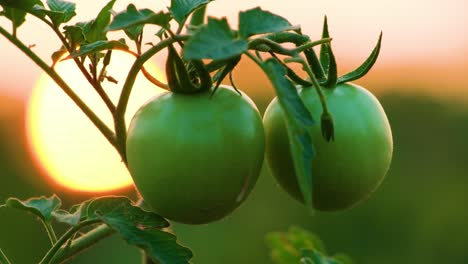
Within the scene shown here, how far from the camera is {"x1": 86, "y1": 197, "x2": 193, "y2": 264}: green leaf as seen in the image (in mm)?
1207

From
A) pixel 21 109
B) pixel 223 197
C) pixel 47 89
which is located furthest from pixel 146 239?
pixel 21 109

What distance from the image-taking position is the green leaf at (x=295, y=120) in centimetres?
103

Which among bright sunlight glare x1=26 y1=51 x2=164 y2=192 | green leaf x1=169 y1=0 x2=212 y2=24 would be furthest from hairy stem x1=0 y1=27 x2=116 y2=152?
bright sunlight glare x1=26 y1=51 x2=164 y2=192

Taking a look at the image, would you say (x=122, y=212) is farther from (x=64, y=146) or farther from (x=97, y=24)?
(x=64, y=146)

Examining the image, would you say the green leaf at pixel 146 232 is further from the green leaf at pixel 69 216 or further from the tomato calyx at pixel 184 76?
the tomato calyx at pixel 184 76

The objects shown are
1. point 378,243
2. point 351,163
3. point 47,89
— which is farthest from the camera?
point 47,89

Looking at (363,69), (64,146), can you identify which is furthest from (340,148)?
(64,146)

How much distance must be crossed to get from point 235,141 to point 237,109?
43 mm

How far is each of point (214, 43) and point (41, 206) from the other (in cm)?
53

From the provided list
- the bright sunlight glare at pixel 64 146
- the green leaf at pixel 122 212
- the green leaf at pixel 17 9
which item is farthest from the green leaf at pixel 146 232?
the bright sunlight glare at pixel 64 146

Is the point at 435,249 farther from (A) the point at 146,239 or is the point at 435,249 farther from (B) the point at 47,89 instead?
(A) the point at 146,239

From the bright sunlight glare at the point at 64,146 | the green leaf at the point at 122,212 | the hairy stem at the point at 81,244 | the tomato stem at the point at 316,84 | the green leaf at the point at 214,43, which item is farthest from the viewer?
the bright sunlight glare at the point at 64,146

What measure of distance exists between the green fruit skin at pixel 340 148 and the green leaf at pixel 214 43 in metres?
0.23

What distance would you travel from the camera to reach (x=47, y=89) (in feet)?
36.0
